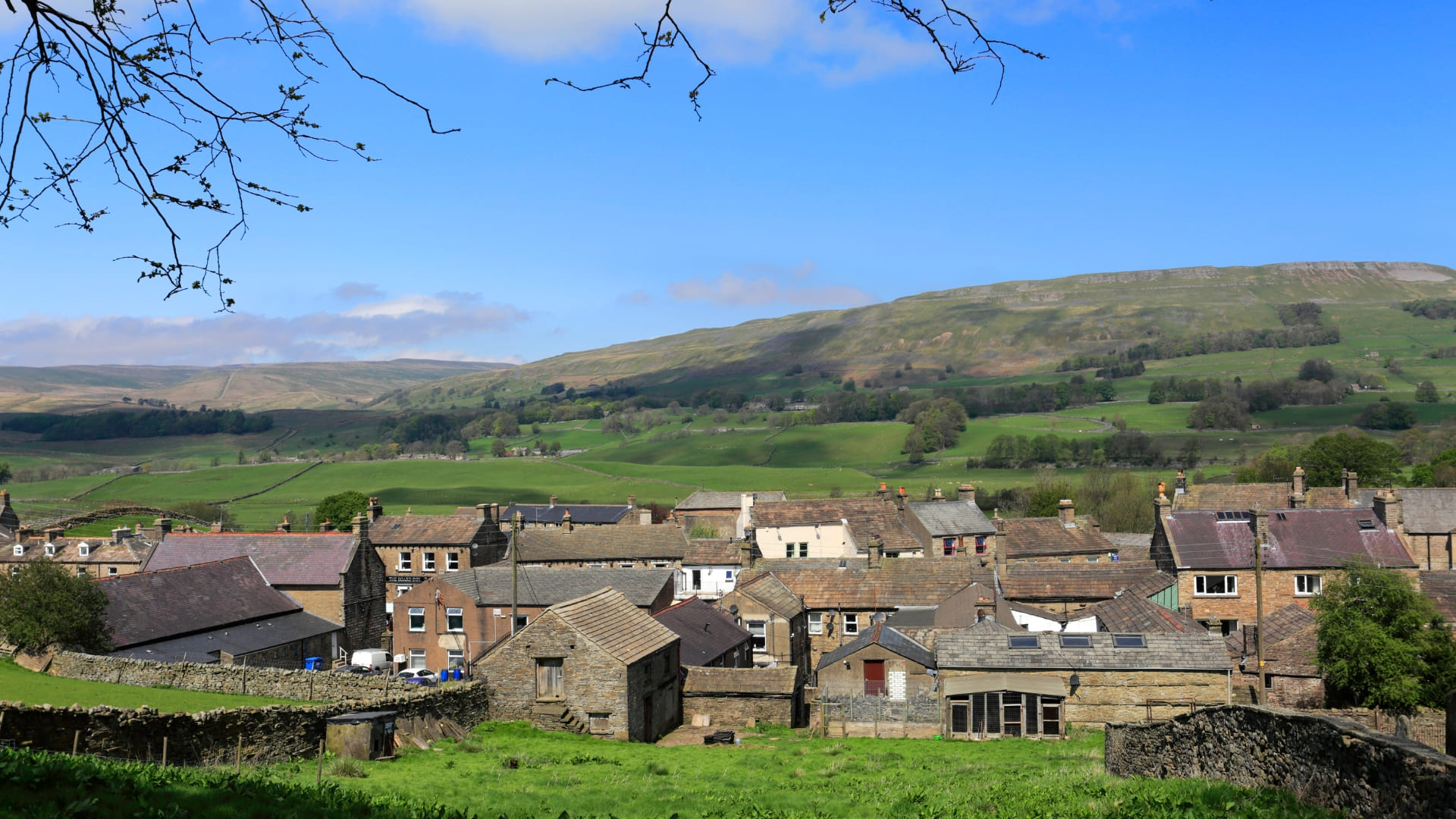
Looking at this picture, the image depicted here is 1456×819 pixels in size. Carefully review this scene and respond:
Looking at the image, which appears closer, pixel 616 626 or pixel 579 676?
pixel 579 676

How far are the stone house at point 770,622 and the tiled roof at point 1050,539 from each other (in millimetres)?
28384

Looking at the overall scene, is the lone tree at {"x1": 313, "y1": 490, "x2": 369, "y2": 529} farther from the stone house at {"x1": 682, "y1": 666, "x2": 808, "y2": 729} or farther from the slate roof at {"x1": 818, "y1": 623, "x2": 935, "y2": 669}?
the slate roof at {"x1": 818, "y1": 623, "x2": 935, "y2": 669}

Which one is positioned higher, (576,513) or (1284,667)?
(576,513)

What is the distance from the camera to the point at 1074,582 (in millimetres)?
53688

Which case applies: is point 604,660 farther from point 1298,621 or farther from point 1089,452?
point 1089,452

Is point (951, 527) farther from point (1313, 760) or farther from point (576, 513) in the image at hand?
point (1313, 760)

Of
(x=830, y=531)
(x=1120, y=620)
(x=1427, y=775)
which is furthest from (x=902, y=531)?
(x=1427, y=775)

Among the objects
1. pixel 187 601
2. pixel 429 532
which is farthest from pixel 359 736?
pixel 429 532

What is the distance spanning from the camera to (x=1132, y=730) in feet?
65.1

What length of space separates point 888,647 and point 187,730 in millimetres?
24902

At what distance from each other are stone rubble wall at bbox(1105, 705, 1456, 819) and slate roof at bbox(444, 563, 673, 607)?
3460 centimetres

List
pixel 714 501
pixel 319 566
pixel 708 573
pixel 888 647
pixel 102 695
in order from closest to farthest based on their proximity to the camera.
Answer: pixel 102 695 → pixel 888 647 → pixel 319 566 → pixel 708 573 → pixel 714 501

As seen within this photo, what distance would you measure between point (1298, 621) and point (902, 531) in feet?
105

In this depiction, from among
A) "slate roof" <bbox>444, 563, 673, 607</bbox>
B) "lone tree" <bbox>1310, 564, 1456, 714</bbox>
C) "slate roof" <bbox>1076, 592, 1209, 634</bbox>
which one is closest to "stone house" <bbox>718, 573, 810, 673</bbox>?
"slate roof" <bbox>444, 563, 673, 607</bbox>
